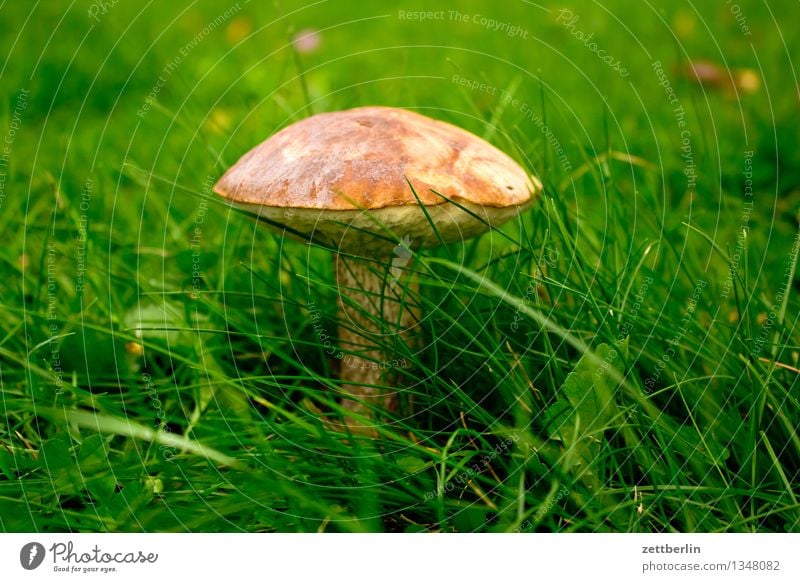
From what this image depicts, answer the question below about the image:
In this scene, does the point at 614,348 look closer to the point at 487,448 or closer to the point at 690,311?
the point at 487,448
